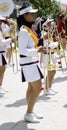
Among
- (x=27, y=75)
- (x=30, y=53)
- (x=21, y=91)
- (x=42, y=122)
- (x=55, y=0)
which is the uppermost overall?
(x=30, y=53)

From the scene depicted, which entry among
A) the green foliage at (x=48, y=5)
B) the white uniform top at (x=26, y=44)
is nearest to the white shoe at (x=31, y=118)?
the white uniform top at (x=26, y=44)

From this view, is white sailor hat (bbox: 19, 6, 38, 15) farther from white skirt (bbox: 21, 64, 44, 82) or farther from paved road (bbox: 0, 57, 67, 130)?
paved road (bbox: 0, 57, 67, 130)

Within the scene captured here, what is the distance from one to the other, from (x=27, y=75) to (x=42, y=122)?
0.76 m

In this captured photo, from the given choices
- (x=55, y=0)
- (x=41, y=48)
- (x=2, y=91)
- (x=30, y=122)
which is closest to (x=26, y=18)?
(x=41, y=48)

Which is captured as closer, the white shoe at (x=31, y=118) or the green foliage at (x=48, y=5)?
the white shoe at (x=31, y=118)

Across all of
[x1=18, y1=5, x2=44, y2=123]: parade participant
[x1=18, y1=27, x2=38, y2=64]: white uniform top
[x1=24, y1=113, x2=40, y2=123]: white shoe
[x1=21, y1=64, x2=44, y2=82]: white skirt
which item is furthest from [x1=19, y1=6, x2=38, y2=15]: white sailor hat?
[x1=24, y1=113, x2=40, y2=123]: white shoe

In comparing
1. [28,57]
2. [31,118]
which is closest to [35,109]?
[31,118]

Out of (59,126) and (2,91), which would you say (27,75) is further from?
(2,91)

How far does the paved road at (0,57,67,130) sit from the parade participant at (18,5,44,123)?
0.24 metres

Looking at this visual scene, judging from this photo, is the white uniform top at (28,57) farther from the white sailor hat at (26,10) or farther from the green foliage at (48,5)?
the green foliage at (48,5)

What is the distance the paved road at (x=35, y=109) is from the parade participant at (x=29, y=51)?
24cm

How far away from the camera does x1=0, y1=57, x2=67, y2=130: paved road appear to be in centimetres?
544

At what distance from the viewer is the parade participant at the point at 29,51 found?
5203 mm

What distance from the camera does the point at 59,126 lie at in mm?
5367
